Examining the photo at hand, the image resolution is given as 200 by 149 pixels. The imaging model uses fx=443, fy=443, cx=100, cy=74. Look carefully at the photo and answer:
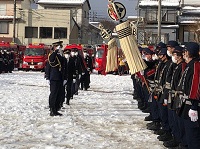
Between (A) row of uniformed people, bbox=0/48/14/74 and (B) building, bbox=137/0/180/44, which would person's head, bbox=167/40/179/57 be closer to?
(A) row of uniformed people, bbox=0/48/14/74

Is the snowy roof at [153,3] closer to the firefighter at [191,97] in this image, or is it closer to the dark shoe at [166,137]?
the dark shoe at [166,137]

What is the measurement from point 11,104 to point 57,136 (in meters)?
4.97

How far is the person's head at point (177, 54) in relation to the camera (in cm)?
798

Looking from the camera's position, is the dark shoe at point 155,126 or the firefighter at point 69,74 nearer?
the dark shoe at point 155,126

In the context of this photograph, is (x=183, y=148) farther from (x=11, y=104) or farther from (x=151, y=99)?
(x=11, y=104)

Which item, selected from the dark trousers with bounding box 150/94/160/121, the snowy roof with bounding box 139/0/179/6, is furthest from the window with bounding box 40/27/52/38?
the dark trousers with bounding box 150/94/160/121

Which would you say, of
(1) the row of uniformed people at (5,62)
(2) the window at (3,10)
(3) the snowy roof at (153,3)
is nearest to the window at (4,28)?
(2) the window at (3,10)

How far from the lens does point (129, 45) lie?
29.5 feet

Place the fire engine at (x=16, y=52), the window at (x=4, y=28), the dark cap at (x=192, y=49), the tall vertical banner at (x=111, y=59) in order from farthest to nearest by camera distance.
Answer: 1. the window at (x=4, y=28)
2. the fire engine at (x=16, y=52)
3. the tall vertical banner at (x=111, y=59)
4. the dark cap at (x=192, y=49)

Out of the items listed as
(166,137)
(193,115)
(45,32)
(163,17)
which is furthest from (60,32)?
(193,115)

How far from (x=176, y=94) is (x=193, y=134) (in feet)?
3.11

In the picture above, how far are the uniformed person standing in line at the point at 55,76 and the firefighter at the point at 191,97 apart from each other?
5.05 metres

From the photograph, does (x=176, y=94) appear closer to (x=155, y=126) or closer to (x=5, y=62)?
(x=155, y=126)

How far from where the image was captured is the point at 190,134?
6.80 meters
